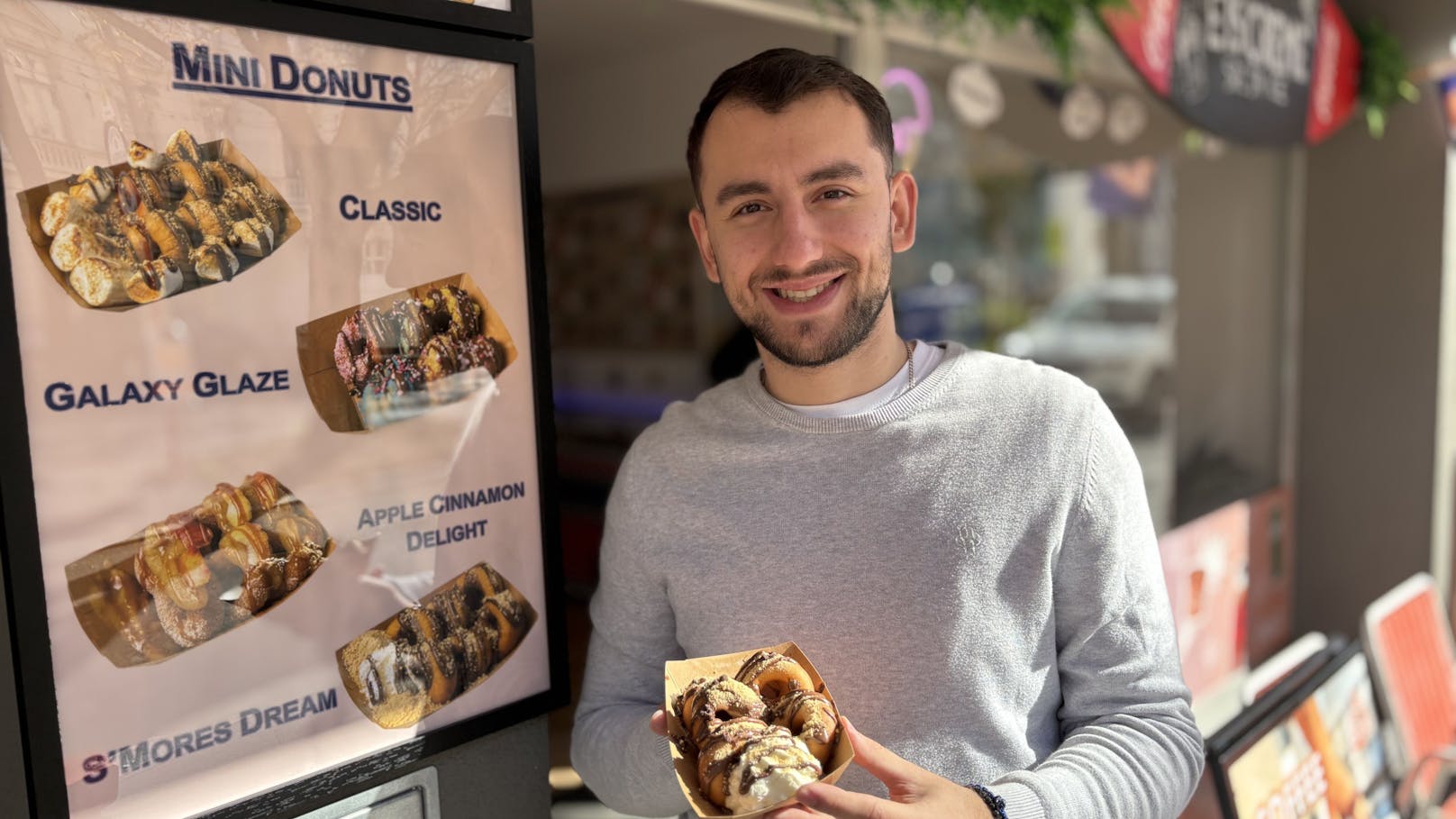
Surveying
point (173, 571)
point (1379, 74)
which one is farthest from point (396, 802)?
point (1379, 74)

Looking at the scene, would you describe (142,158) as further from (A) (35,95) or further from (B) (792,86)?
(B) (792,86)

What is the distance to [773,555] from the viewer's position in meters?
1.50

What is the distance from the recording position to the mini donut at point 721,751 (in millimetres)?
1093

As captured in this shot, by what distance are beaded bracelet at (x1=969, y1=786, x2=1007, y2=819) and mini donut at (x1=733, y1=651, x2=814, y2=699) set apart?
9.6 inches

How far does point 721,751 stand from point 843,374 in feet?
2.11

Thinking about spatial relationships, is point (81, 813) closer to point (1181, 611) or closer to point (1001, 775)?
point (1001, 775)

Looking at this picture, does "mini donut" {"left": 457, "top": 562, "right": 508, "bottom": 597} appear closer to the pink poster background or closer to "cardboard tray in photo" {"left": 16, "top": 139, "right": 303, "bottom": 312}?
"cardboard tray in photo" {"left": 16, "top": 139, "right": 303, "bottom": 312}

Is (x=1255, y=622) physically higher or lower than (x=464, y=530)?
lower

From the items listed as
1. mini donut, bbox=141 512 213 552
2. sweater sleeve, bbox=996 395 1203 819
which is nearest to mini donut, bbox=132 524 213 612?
mini donut, bbox=141 512 213 552

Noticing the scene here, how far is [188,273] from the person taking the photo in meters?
1.30

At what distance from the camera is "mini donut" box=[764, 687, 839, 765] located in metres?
1.15

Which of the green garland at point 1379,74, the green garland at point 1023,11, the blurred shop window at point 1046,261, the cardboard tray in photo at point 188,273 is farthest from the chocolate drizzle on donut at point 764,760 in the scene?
the green garland at point 1379,74

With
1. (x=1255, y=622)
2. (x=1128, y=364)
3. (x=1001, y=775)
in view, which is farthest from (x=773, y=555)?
(x=1128, y=364)

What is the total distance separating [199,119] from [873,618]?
113 cm
